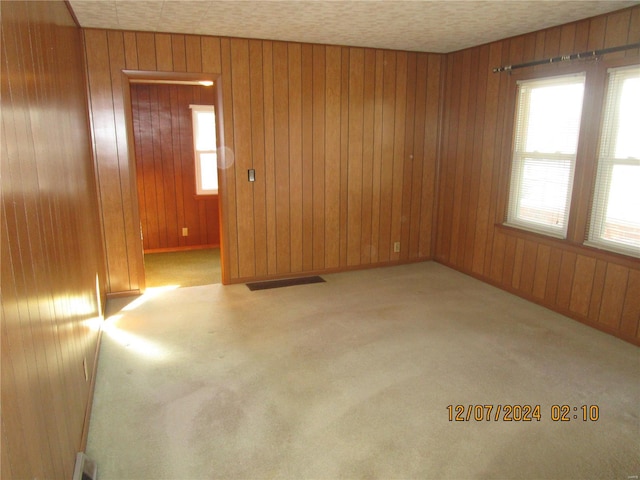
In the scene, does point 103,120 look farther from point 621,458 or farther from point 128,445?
point 621,458

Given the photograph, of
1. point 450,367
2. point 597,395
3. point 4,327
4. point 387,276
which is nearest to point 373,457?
point 450,367

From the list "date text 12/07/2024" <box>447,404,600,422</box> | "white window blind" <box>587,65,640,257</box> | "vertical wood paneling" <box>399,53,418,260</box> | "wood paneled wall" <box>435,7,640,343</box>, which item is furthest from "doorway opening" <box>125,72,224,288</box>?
"white window blind" <box>587,65,640,257</box>

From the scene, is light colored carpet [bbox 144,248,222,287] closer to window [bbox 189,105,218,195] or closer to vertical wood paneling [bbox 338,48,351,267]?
window [bbox 189,105,218,195]

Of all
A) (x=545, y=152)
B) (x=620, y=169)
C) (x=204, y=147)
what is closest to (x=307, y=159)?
(x=204, y=147)

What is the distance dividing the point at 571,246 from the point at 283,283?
8.66ft

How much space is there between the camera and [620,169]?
336cm

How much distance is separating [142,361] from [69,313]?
1.04m

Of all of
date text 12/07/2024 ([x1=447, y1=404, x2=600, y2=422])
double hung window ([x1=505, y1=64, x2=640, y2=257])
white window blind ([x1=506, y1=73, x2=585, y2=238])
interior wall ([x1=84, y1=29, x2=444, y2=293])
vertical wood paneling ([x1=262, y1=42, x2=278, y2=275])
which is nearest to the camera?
date text 12/07/2024 ([x1=447, y1=404, x2=600, y2=422])

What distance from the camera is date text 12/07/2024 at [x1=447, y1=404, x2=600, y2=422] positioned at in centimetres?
244

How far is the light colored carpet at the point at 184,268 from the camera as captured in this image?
15.8 ft

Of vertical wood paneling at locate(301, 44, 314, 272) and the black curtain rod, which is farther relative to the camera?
vertical wood paneling at locate(301, 44, 314, 272)

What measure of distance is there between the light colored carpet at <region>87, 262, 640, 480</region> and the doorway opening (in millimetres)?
2119

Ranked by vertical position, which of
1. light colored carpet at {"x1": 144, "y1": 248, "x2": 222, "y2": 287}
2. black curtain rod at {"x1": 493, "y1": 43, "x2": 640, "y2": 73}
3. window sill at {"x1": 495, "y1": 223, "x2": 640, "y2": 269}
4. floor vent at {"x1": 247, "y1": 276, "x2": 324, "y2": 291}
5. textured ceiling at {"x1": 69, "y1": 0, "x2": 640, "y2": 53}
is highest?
textured ceiling at {"x1": 69, "y1": 0, "x2": 640, "y2": 53}

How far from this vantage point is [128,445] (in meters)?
2.22
